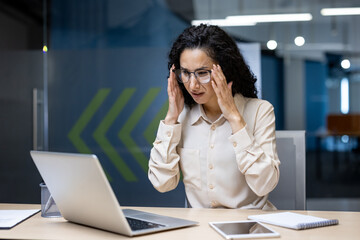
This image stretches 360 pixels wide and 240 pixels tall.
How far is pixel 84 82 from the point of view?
4.69 meters

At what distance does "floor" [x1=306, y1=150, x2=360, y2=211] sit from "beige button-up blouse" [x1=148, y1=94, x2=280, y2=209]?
238 cm

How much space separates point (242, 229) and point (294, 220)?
0.23m

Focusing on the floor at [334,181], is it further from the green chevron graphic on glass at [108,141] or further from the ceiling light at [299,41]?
the green chevron graphic on glass at [108,141]

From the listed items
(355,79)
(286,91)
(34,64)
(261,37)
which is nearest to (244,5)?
(261,37)

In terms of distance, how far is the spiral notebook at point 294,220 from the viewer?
165 cm

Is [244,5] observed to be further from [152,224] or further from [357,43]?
[152,224]

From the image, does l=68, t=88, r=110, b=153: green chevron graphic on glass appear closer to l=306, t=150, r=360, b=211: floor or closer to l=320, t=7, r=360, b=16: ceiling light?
l=306, t=150, r=360, b=211: floor

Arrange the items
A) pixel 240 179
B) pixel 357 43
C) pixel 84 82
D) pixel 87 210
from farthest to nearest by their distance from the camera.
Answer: pixel 84 82, pixel 357 43, pixel 240 179, pixel 87 210

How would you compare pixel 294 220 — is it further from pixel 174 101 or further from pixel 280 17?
pixel 280 17

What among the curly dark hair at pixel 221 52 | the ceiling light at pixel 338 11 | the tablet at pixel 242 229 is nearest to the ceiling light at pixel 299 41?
the ceiling light at pixel 338 11

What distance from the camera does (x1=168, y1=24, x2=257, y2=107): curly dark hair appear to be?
2.32 meters

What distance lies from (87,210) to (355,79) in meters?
3.45

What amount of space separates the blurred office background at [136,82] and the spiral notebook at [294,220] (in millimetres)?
2675

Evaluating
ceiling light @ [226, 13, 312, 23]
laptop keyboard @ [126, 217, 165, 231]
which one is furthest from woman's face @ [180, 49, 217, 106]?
ceiling light @ [226, 13, 312, 23]
